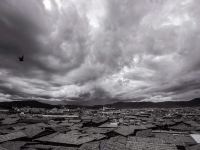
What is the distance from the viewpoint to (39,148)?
1938cm

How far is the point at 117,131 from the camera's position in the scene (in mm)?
26625

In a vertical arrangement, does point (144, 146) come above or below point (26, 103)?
below

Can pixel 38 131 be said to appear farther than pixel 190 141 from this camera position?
Yes

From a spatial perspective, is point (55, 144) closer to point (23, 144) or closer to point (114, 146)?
point (23, 144)

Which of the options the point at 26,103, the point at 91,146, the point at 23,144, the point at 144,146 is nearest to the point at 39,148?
the point at 23,144

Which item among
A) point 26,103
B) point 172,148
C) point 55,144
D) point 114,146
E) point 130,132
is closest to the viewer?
point 172,148

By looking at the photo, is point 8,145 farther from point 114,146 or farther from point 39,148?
point 114,146

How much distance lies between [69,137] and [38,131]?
7158mm

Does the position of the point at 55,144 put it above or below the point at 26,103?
below

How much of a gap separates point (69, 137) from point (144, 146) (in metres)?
10.3

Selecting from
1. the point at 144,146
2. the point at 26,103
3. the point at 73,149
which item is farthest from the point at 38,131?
the point at 26,103

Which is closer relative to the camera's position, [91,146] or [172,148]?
[172,148]

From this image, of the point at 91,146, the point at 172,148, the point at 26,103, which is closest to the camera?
the point at 172,148

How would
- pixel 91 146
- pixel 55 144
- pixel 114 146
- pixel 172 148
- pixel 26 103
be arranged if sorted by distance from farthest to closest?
pixel 26 103
pixel 55 144
pixel 91 146
pixel 114 146
pixel 172 148
